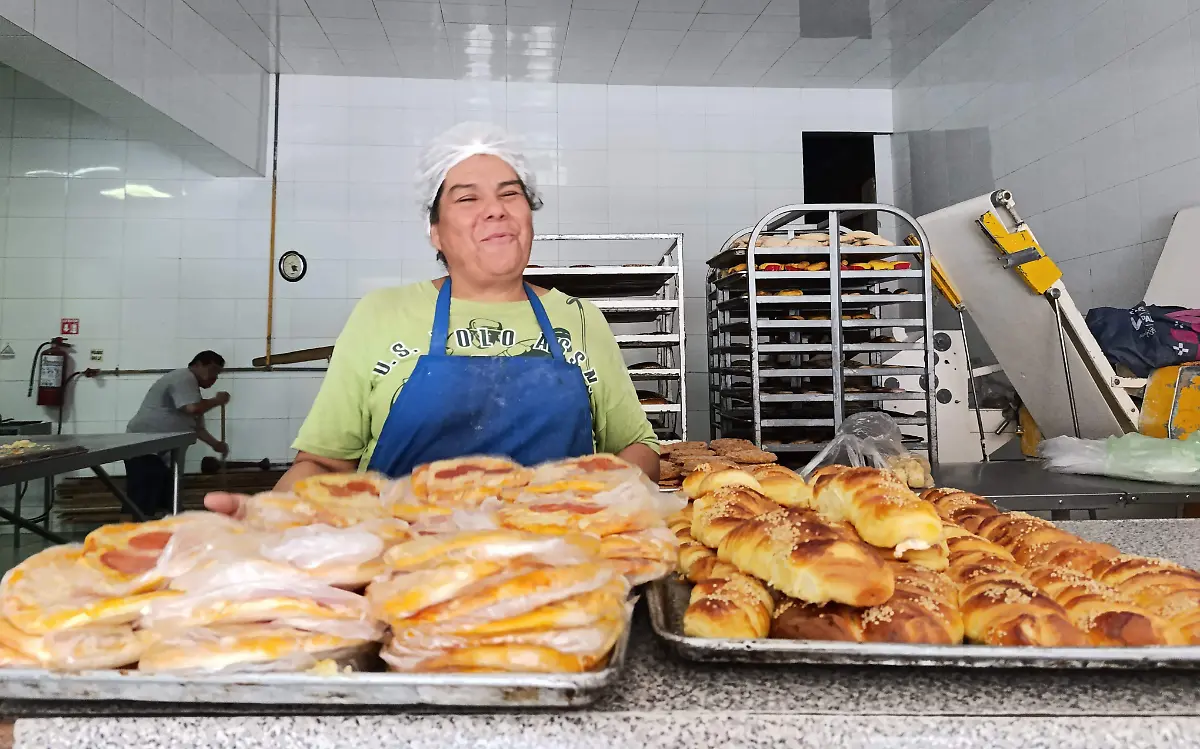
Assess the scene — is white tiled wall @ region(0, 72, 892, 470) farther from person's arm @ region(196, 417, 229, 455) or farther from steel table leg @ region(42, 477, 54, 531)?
steel table leg @ region(42, 477, 54, 531)

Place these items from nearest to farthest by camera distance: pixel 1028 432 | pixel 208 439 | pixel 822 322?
pixel 822 322 < pixel 1028 432 < pixel 208 439

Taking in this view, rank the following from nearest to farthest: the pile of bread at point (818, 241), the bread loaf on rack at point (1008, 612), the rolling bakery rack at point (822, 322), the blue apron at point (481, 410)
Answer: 1. the bread loaf on rack at point (1008, 612)
2. the blue apron at point (481, 410)
3. the rolling bakery rack at point (822, 322)
4. the pile of bread at point (818, 241)

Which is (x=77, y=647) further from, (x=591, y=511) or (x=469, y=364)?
(x=469, y=364)

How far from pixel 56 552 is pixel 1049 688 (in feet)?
3.18

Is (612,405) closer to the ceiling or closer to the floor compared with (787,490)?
closer to the ceiling

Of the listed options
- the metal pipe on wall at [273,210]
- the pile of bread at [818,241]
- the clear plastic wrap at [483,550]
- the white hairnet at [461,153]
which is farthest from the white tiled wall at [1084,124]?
the metal pipe on wall at [273,210]

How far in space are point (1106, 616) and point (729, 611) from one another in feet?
1.27

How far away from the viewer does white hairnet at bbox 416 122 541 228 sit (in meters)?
1.75

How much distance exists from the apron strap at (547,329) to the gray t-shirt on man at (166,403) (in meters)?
4.55

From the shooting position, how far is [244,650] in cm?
58

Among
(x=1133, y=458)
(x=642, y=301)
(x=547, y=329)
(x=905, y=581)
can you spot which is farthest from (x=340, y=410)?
(x=642, y=301)

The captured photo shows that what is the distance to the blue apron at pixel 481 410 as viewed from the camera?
5.10 feet

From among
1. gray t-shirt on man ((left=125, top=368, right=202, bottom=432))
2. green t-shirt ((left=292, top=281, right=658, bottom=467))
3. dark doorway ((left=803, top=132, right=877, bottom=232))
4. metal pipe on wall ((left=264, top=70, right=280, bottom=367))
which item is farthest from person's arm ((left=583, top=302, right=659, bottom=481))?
dark doorway ((left=803, top=132, right=877, bottom=232))

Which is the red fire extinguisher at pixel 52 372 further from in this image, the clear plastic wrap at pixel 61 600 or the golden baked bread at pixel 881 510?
the golden baked bread at pixel 881 510
